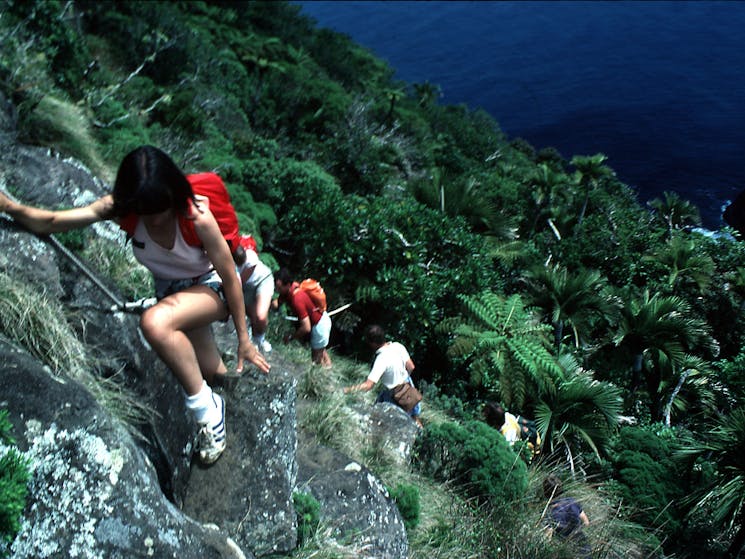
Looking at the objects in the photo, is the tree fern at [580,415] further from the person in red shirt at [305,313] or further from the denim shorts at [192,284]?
the denim shorts at [192,284]

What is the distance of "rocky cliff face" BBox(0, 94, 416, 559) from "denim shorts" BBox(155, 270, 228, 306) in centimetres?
65

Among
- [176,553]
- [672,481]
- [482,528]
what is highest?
[176,553]

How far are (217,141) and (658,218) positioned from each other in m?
12.7

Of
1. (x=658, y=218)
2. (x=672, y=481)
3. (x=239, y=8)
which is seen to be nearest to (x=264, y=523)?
(x=672, y=481)

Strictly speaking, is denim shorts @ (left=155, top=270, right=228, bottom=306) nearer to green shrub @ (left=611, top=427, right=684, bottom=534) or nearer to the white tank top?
the white tank top

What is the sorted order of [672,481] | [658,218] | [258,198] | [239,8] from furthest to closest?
[239,8]
[658,218]
[258,198]
[672,481]

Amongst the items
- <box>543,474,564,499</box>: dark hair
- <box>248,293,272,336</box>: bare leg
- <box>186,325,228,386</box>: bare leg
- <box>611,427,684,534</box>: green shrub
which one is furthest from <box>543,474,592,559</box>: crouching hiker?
<box>186,325,228,386</box>: bare leg

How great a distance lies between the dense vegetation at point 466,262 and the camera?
8.72 metres

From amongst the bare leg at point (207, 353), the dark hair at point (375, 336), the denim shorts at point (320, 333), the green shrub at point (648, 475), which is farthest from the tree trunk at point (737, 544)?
the bare leg at point (207, 353)

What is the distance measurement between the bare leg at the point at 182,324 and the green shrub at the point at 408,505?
2436 mm

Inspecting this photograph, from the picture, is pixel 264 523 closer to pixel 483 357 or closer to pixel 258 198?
pixel 483 357

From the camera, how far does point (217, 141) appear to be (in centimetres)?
1517

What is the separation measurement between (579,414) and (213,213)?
8.22 meters

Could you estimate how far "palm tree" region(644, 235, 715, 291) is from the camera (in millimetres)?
14928
